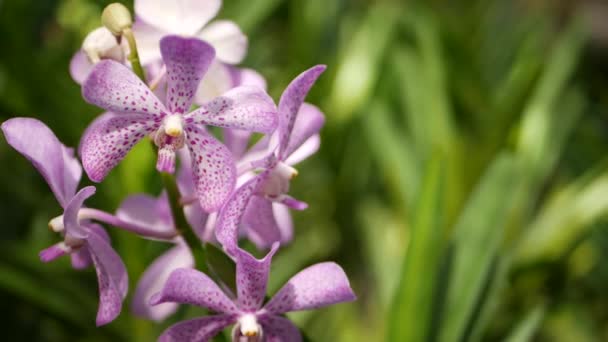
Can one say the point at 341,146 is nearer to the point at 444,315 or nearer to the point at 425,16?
the point at 425,16

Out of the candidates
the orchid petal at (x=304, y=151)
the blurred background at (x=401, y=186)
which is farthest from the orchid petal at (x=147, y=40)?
the blurred background at (x=401, y=186)

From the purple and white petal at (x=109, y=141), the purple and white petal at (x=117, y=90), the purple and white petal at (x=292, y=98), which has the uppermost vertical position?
the purple and white petal at (x=292, y=98)

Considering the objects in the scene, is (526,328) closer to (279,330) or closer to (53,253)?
(279,330)

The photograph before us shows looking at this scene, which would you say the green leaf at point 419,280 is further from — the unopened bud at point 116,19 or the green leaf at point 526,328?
the unopened bud at point 116,19

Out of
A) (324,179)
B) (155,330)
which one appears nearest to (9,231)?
(155,330)

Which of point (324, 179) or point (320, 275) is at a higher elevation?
point (324, 179)

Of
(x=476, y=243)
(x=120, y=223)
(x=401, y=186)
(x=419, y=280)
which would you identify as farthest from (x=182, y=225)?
(x=401, y=186)

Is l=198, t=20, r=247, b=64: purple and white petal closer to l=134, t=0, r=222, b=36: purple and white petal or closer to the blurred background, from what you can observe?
l=134, t=0, r=222, b=36: purple and white petal

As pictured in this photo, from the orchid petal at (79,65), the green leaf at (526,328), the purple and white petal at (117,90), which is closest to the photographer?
the purple and white petal at (117,90)
